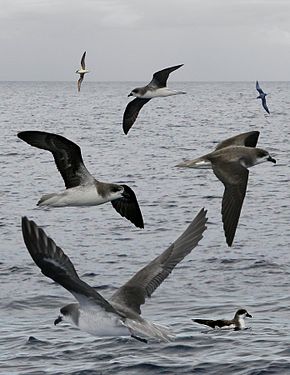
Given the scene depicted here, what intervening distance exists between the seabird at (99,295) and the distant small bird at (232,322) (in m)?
7.25

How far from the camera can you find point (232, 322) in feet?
69.0

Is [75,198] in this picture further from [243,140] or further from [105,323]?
[243,140]

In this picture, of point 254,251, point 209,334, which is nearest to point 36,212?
point 254,251

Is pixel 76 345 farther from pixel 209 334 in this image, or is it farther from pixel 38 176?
pixel 38 176

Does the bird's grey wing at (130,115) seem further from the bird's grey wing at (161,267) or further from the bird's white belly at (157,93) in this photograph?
the bird's grey wing at (161,267)

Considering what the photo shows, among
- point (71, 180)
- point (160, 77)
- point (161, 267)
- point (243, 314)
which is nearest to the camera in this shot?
point (161, 267)

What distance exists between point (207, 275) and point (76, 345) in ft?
24.1

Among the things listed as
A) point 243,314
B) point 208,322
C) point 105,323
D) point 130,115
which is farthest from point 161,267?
point 208,322

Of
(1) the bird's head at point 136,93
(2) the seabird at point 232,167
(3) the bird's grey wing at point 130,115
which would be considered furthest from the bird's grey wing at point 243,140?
(1) the bird's head at point 136,93

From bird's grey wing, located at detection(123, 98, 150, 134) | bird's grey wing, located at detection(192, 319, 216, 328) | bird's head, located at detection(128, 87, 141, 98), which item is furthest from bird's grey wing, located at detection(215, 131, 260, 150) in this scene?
bird's grey wing, located at detection(192, 319, 216, 328)

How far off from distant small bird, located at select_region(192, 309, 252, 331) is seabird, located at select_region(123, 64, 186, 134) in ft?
15.0

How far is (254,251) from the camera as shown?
30.5 m

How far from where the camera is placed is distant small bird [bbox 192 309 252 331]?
2061cm

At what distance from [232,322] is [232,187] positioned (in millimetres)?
7364
